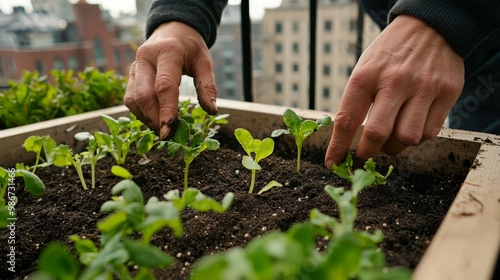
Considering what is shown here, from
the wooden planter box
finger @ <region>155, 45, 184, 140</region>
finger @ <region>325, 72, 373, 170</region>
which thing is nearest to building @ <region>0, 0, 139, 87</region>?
Result: the wooden planter box

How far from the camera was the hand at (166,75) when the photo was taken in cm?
79

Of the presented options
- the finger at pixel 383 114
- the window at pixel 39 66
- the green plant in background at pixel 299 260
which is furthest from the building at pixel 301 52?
the green plant in background at pixel 299 260

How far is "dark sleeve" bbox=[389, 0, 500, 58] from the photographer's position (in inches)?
27.3

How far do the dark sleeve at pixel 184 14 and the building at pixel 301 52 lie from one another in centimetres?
76

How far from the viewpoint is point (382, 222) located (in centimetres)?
69

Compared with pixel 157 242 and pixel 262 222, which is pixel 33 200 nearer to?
pixel 157 242

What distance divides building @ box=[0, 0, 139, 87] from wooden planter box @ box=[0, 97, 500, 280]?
645 millimetres

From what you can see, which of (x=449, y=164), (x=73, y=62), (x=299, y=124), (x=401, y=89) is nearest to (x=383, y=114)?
(x=401, y=89)

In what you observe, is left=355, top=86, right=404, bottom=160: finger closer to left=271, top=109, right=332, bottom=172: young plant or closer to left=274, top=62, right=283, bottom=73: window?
left=271, top=109, right=332, bottom=172: young plant

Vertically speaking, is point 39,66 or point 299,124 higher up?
point 299,124

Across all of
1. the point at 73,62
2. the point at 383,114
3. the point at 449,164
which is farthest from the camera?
the point at 73,62

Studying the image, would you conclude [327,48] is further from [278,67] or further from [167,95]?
[167,95]

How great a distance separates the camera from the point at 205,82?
88cm

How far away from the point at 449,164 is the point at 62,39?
2064mm
